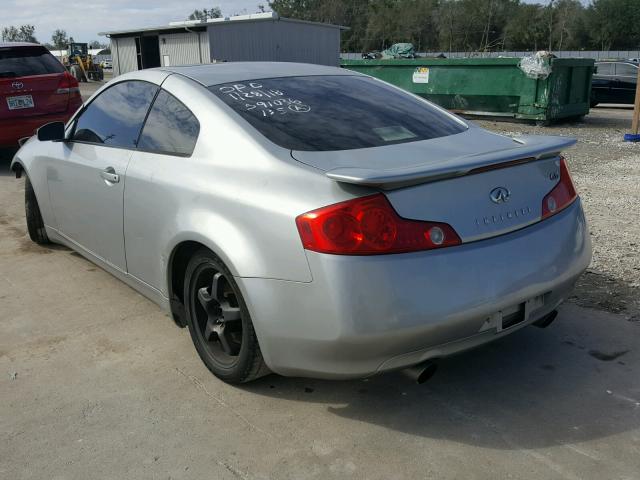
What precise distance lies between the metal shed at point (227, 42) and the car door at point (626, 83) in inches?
716

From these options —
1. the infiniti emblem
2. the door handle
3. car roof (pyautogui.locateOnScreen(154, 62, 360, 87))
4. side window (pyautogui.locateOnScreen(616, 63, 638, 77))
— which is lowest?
side window (pyautogui.locateOnScreen(616, 63, 638, 77))

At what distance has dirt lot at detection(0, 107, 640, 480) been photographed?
2.52 metres

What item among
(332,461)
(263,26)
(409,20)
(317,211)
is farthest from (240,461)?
(409,20)

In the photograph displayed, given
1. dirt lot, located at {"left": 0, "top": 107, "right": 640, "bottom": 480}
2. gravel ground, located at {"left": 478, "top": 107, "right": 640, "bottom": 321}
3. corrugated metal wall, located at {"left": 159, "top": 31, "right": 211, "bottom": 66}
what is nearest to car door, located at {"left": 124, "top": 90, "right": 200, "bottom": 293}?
dirt lot, located at {"left": 0, "top": 107, "right": 640, "bottom": 480}

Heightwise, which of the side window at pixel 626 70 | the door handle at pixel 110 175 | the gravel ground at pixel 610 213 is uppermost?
the door handle at pixel 110 175

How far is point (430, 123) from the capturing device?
3379mm

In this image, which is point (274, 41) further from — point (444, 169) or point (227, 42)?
point (444, 169)

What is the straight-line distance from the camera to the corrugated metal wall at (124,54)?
37938mm

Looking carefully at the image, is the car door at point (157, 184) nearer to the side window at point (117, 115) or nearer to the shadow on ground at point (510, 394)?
the side window at point (117, 115)

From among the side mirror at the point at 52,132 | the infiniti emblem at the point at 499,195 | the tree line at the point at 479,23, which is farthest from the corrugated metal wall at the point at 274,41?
the tree line at the point at 479,23

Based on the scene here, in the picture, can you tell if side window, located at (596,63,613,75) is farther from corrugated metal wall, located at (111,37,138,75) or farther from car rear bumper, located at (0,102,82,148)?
corrugated metal wall, located at (111,37,138,75)

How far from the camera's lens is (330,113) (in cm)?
318

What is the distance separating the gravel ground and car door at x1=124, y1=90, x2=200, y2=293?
2618 millimetres

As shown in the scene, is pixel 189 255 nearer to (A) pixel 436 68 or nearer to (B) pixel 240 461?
(B) pixel 240 461
